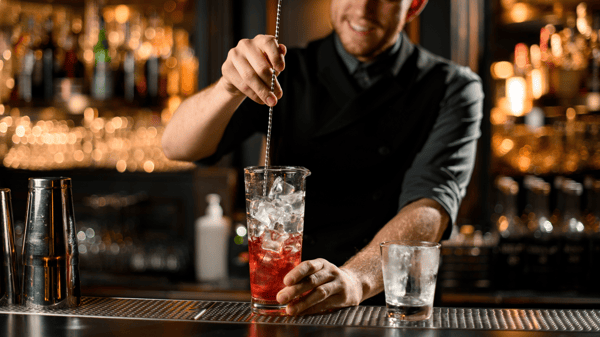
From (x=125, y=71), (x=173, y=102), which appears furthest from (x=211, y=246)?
(x=125, y=71)

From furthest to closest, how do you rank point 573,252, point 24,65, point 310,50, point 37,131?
point 37,131
point 24,65
point 573,252
point 310,50

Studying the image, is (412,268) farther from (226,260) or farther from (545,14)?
(545,14)

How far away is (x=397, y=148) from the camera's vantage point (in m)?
1.55

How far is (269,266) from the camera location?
2.88 ft

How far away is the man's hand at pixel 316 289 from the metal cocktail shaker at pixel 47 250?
1.24 feet

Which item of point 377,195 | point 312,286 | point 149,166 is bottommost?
point 312,286

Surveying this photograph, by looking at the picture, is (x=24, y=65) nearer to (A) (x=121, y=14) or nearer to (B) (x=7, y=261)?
(A) (x=121, y=14)

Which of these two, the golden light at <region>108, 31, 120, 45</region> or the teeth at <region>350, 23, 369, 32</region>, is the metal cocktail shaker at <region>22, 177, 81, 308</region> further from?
the golden light at <region>108, 31, 120, 45</region>

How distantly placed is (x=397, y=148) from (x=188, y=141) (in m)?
0.57

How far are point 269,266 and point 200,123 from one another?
51 cm

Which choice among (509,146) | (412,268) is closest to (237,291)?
(509,146)

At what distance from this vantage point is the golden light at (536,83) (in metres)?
2.81

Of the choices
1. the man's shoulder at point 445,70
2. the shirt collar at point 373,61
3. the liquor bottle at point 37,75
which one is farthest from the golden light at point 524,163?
the liquor bottle at point 37,75

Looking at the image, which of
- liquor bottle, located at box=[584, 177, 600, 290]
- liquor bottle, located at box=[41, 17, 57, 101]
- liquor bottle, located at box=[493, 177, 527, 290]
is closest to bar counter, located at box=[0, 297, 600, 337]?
liquor bottle, located at box=[493, 177, 527, 290]
